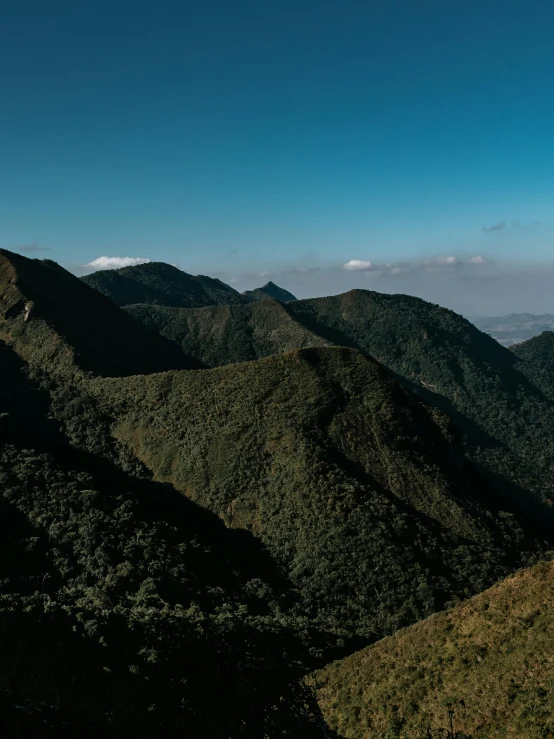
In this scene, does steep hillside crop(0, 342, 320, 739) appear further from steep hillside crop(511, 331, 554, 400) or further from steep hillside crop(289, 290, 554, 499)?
steep hillside crop(511, 331, 554, 400)

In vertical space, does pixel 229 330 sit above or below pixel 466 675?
above

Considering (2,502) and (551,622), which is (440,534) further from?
(2,502)

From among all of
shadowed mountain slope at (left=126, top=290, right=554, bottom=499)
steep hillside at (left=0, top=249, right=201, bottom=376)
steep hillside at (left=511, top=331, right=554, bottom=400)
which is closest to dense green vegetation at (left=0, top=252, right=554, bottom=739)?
steep hillside at (left=0, top=249, right=201, bottom=376)

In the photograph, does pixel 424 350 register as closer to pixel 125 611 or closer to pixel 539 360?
pixel 539 360

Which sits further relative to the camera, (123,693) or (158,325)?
(158,325)

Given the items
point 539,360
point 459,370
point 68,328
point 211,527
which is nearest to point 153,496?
point 211,527

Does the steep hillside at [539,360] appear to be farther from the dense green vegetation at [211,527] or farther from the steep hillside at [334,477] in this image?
the steep hillside at [334,477]

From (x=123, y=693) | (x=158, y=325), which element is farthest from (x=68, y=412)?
(x=158, y=325)
